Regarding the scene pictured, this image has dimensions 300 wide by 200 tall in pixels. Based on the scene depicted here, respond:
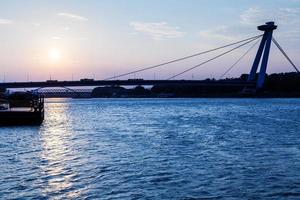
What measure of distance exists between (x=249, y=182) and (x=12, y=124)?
29.1m

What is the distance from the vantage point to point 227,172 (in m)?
16.4

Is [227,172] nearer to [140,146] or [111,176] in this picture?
[111,176]

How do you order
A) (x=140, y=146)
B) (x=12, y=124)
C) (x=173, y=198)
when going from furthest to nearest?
(x=12, y=124)
(x=140, y=146)
(x=173, y=198)

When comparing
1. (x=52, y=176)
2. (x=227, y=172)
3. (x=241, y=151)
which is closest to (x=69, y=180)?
(x=52, y=176)

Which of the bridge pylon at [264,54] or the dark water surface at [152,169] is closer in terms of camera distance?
the dark water surface at [152,169]

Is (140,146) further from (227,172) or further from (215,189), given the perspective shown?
(215,189)

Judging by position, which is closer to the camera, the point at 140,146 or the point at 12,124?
the point at 140,146

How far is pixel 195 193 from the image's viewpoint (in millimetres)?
13398

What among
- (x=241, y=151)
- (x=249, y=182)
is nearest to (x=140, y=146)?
(x=241, y=151)

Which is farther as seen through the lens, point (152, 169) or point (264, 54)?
point (264, 54)

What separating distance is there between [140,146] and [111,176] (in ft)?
28.3

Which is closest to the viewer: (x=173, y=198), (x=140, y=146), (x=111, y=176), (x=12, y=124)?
(x=173, y=198)

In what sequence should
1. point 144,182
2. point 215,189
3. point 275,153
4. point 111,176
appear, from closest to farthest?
point 215,189 → point 144,182 → point 111,176 → point 275,153

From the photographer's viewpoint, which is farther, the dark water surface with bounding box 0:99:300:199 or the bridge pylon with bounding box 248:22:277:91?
the bridge pylon with bounding box 248:22:277:91
